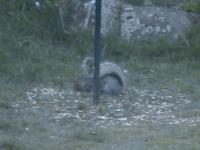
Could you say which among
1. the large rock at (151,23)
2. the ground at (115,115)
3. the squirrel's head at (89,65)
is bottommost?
the ground at (115,115)

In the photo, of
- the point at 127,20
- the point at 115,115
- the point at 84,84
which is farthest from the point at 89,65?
the point at 127,20

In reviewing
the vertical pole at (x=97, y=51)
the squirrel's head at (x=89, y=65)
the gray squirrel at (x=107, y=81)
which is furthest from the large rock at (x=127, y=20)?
the vertical pole at (x=97, y=51)

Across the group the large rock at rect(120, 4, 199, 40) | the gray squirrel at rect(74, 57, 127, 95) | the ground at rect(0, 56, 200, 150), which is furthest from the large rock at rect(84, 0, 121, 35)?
the gray squirrel at rect(74, 57, 127, 95)

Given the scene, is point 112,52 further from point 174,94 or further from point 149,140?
point 149,140

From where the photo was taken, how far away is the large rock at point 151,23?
1402 centimetres

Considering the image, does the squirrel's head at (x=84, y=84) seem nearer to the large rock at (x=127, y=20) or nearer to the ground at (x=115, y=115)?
the ground at (x=115, y=115)

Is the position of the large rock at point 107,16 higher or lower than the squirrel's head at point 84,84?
higher

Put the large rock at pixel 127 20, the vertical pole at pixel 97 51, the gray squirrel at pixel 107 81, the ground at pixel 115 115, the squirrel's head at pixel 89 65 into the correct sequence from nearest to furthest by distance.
Result: the ground at pixel 115 115, the vertical pole at pixel 97 51, the gray squirrel at pixel 107 81, the squirrel's head at pixel 89 65, the large rock at pixel 127 20

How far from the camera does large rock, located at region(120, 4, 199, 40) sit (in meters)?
14.0

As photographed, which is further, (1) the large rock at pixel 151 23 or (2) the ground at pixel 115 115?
(1) the large rock at pixel 151 23

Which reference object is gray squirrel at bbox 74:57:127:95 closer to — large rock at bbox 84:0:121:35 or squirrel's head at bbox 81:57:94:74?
squirrel's head at bbox 81:57:94:74

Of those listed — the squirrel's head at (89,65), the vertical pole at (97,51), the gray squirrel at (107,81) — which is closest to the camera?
the vertical pole at (97,51)

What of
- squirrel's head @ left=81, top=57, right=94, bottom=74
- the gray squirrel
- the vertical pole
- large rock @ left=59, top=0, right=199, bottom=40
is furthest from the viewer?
large rock @ left=59, top=0, right=199, bottom=40

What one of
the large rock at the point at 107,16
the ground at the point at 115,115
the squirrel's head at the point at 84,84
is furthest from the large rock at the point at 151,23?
the squirrel's head at the point at 84,84
